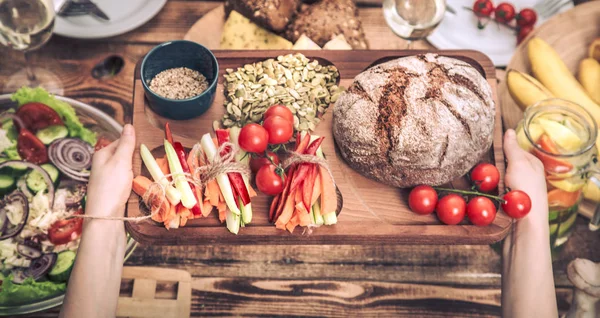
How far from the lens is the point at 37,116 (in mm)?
2340

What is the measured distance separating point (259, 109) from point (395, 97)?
1.72 feet

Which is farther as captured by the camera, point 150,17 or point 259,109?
point 150,17

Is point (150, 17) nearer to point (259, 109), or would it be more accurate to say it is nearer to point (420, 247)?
point (259, 109)

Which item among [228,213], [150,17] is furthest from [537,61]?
[150,17]

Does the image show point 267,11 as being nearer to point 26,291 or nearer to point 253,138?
point 253,138

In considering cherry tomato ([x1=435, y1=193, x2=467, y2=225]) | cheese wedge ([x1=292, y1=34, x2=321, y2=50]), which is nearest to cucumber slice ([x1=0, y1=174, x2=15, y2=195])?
cheese wedge ([x1=292, y1=34, x2=321, y2=50])

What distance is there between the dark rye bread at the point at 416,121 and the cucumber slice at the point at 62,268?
1.18 meters

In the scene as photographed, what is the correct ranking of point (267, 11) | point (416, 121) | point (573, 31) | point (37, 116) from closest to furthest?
point (416, 121) < point (37, 116) < point (267, 11) < point (573, 31)

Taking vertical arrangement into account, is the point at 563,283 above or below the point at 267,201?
below

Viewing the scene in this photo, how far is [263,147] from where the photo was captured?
1925 millimetres

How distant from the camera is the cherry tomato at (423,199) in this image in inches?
76.1

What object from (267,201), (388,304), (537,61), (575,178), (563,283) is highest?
(537,61)

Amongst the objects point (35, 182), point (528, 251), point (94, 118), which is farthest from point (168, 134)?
point (528, 251)

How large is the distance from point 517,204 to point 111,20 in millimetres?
2021
